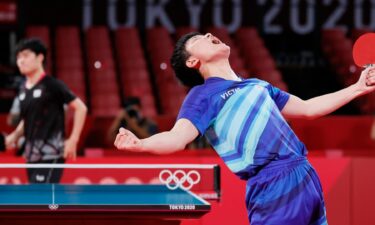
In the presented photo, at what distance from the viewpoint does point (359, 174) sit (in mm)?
5832

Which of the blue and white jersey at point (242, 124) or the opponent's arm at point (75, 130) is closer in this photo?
the blue and white jersey at point (242, 124)

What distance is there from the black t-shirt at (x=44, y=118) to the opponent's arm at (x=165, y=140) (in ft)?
8.28

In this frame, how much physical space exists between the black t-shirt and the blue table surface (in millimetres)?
974

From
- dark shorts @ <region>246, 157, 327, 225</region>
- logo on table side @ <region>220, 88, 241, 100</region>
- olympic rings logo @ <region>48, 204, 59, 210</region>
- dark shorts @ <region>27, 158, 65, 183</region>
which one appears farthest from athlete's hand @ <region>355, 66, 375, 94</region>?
dark shorts @ <region>27, 158, 65, 183</region>

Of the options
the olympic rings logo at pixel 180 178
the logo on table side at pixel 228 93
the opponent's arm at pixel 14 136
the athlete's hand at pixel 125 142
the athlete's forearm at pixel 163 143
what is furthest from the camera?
the opponent's arm at pixel 14 136

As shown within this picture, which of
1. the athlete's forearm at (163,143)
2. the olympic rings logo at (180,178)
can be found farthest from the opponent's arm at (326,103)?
the olympic rings logo at (180,178)

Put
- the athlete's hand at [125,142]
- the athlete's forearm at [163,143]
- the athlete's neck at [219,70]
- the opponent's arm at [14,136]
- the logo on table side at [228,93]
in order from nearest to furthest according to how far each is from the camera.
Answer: the athlete's hand at [125,142], the athlete's forearm at [163,143], the logo on table side at [228,93], the athlete's neck at [219,70], the opponent's arm at [14,136]

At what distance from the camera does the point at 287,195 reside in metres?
3.15

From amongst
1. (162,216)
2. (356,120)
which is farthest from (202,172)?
(356,120)

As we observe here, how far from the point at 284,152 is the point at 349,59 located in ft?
29.4

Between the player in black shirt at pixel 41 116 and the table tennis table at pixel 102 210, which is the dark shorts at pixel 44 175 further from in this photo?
the table tennis table at pixel 102 210

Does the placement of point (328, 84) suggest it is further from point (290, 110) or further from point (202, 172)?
point (290, 110)

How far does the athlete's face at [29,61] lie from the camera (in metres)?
5.64

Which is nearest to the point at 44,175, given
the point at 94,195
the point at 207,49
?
the point at 94,195
